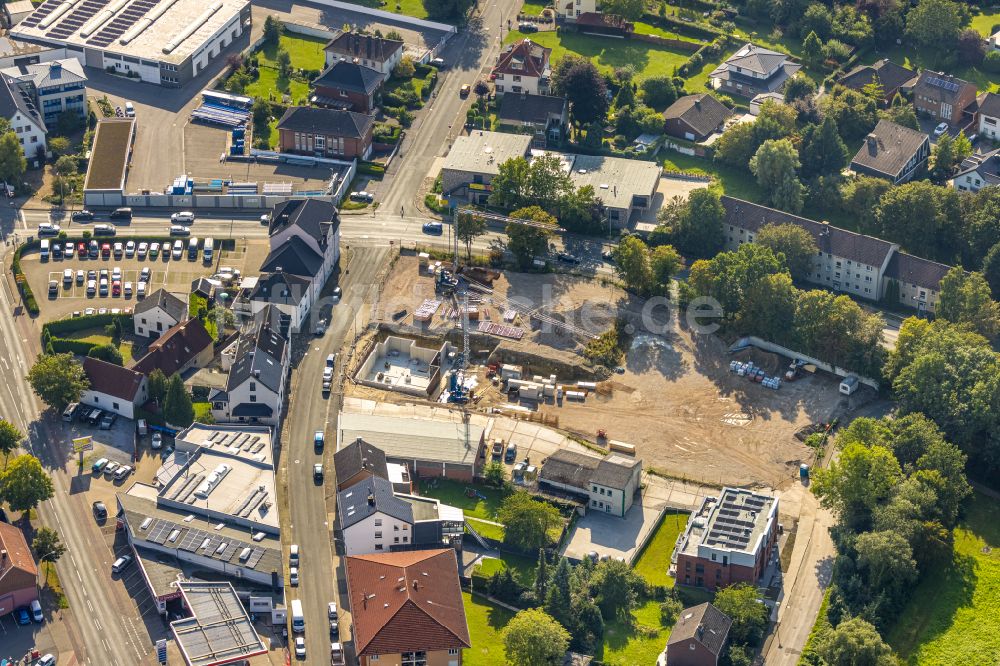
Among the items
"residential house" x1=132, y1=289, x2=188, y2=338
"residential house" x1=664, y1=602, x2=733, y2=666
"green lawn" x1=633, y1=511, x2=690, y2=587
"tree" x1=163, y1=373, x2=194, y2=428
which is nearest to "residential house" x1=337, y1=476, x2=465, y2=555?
"green lawn" x1=633, y1=511, x2=690, y2=587

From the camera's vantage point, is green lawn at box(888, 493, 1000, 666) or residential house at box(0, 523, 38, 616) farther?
green lawn at box(888, 493, 1000, 666)

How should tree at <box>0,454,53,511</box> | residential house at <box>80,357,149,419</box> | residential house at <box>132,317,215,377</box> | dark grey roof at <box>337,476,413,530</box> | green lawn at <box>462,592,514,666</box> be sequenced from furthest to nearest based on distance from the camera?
residential house at <box>132,317,215,377</box>, residential house at <box>80,357,149,419</box>, tree at <box>0,454,53,511</box>, dark grey roof at <box>337,476,413,530</box>, green lawn at <box>462,592,514,666</box>

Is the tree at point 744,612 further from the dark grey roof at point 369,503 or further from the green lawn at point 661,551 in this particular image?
the dark grey roof at point 369,503

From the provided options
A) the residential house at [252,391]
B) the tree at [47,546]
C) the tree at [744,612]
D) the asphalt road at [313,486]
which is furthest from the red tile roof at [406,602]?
the tree at [47,546]

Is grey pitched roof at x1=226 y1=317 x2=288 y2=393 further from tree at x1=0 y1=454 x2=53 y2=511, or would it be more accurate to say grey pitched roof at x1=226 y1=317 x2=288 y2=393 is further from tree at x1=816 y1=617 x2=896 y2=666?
tree at x1=816 y1=617 x2=896 y2=666

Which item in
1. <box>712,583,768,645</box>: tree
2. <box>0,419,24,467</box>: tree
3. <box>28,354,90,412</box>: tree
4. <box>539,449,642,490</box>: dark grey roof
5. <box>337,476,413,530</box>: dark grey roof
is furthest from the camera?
<box>28,354,90,412</box>: tree

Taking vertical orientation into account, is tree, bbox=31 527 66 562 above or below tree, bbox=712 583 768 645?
below
